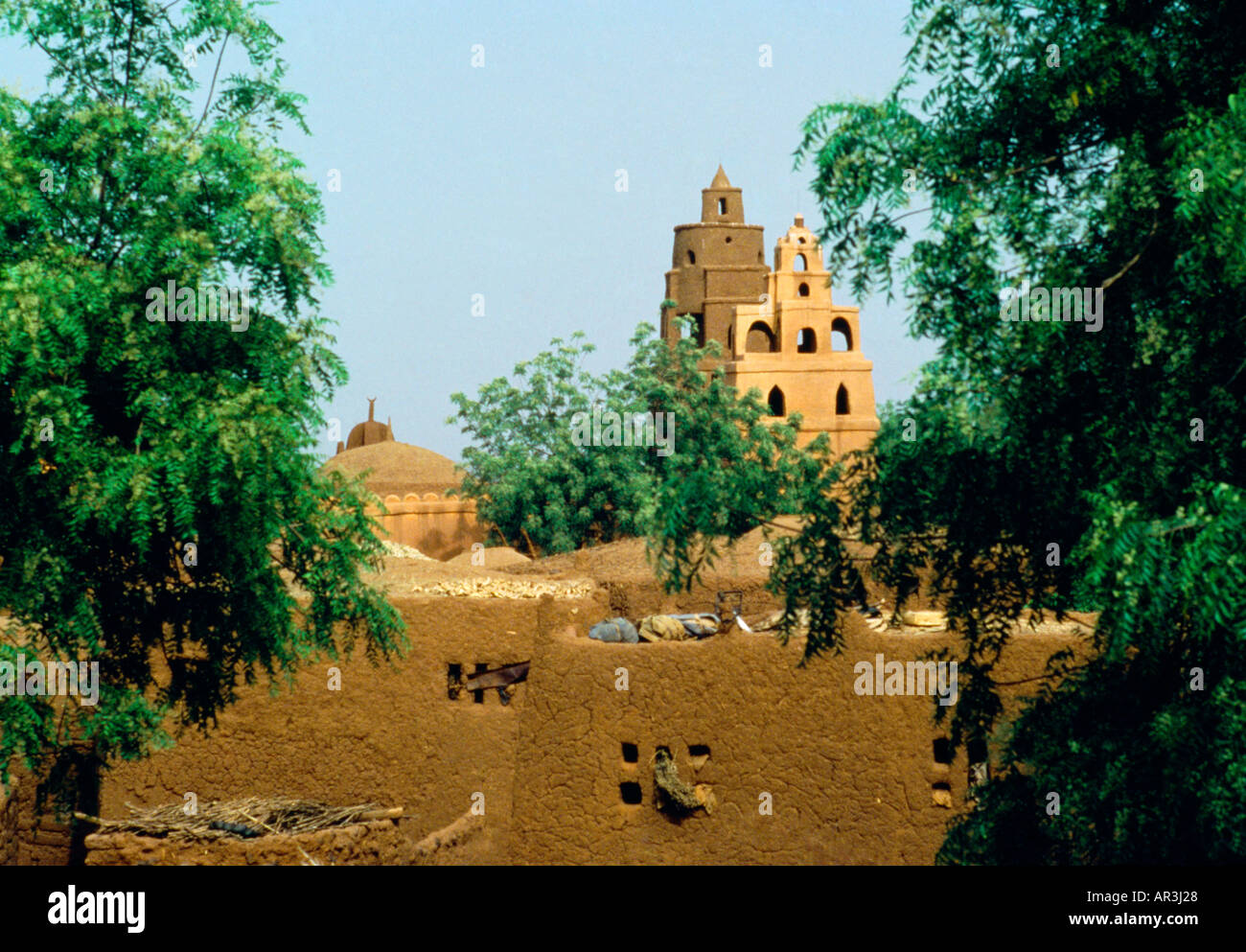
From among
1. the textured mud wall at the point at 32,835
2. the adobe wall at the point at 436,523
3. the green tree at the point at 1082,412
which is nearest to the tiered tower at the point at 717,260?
the adobe wall at the point at 436,523

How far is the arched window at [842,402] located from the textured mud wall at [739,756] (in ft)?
82.4

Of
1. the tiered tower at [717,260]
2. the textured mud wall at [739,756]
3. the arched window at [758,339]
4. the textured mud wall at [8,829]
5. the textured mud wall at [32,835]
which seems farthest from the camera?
the tiered tower at [717,260]

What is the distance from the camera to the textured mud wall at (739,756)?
16312 mm

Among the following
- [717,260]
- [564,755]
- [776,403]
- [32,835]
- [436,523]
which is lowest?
[32,835]

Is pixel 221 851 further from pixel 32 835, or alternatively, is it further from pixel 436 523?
pixel 436 523

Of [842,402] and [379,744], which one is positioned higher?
[842,402]

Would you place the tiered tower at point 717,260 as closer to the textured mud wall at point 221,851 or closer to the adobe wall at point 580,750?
the adobe wall at point 580,750

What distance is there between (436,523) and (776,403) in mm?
9852

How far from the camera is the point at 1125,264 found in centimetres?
900

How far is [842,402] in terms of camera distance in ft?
137

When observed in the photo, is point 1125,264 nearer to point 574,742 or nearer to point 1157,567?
point 1157,567

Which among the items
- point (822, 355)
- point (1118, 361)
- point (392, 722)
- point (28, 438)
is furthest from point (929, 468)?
point (822, 355)

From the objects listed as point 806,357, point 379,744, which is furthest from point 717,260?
point 379,744

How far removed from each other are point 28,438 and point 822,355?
103ft
